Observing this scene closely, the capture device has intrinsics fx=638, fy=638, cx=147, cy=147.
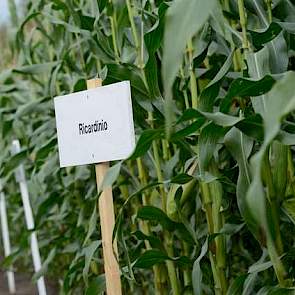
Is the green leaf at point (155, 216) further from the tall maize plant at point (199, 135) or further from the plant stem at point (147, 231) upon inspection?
the plant stem at point (147, 231)

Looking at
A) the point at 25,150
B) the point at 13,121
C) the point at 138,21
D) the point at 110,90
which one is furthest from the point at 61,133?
the point at 13,121

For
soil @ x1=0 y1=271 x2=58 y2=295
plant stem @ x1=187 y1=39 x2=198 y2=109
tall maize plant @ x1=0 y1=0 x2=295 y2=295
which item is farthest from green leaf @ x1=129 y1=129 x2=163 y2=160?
soil @ x1=0 y1=271 x2=58 y2=295

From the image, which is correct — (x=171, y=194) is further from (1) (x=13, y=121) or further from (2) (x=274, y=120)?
(1) (x=13, y=121)

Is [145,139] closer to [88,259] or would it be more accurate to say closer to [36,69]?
[88,259]

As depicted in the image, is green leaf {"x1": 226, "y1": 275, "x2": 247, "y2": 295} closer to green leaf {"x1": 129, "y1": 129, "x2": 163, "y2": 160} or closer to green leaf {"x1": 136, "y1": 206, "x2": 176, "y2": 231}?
green leaf {"x1": 136, "y1": 206, "x2": 176, "y2": 231}

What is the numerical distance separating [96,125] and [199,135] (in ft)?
0.75

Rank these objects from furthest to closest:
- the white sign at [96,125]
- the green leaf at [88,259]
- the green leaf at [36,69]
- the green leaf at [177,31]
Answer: the green leaf at [36,69] → the green leaf at [88,259] → the white sign at [96,125] → the green leaf at [177,31]

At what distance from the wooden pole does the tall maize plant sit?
0.03m

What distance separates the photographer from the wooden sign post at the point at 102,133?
1067 millimetres

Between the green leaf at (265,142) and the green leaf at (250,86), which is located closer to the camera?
the green leaf at (265,142)

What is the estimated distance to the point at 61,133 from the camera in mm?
1204

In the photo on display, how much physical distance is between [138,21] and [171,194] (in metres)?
0.37

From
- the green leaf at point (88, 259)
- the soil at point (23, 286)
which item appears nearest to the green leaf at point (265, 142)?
the green leaf at point (88, 259)

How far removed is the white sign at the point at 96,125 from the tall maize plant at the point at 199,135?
2.4 inches
